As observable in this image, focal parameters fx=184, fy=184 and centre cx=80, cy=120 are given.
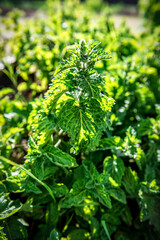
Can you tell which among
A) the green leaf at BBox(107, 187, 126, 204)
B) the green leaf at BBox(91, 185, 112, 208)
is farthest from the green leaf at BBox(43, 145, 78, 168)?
the green leaf at BBox(107, 187, 126, 204)

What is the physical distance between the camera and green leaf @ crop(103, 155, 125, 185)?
1.36 metres

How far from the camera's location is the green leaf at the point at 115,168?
1.36m

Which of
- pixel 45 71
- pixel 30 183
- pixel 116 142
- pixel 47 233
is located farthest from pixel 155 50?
pixel 47 233

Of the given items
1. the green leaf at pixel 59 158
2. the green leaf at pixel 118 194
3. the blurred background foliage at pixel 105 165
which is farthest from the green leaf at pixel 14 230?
the green leaf at pixel 118 194

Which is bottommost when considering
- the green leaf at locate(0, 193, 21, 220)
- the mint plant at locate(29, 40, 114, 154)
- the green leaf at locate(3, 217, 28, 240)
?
the green leaf at locate(3, 217, 28, 240)

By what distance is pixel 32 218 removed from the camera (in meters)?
1.54

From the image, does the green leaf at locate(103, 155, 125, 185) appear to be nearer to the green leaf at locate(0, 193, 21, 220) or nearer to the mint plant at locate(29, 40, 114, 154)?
the mint plant at locate(29, 40, 114, 154)

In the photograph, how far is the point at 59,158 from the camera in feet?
3.79

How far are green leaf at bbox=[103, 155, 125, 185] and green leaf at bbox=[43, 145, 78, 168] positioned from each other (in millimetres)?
323

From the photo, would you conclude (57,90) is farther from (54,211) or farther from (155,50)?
(155,50)

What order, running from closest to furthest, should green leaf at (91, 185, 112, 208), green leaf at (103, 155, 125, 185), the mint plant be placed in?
the mint plant < green leaf at (91, 185, 112, 208) < green leaf at (103, 155, 125, 185)

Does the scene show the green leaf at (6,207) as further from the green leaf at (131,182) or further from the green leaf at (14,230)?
the green leaf at (131,182)

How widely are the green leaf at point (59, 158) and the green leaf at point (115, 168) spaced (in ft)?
1.06

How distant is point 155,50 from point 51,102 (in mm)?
1805
